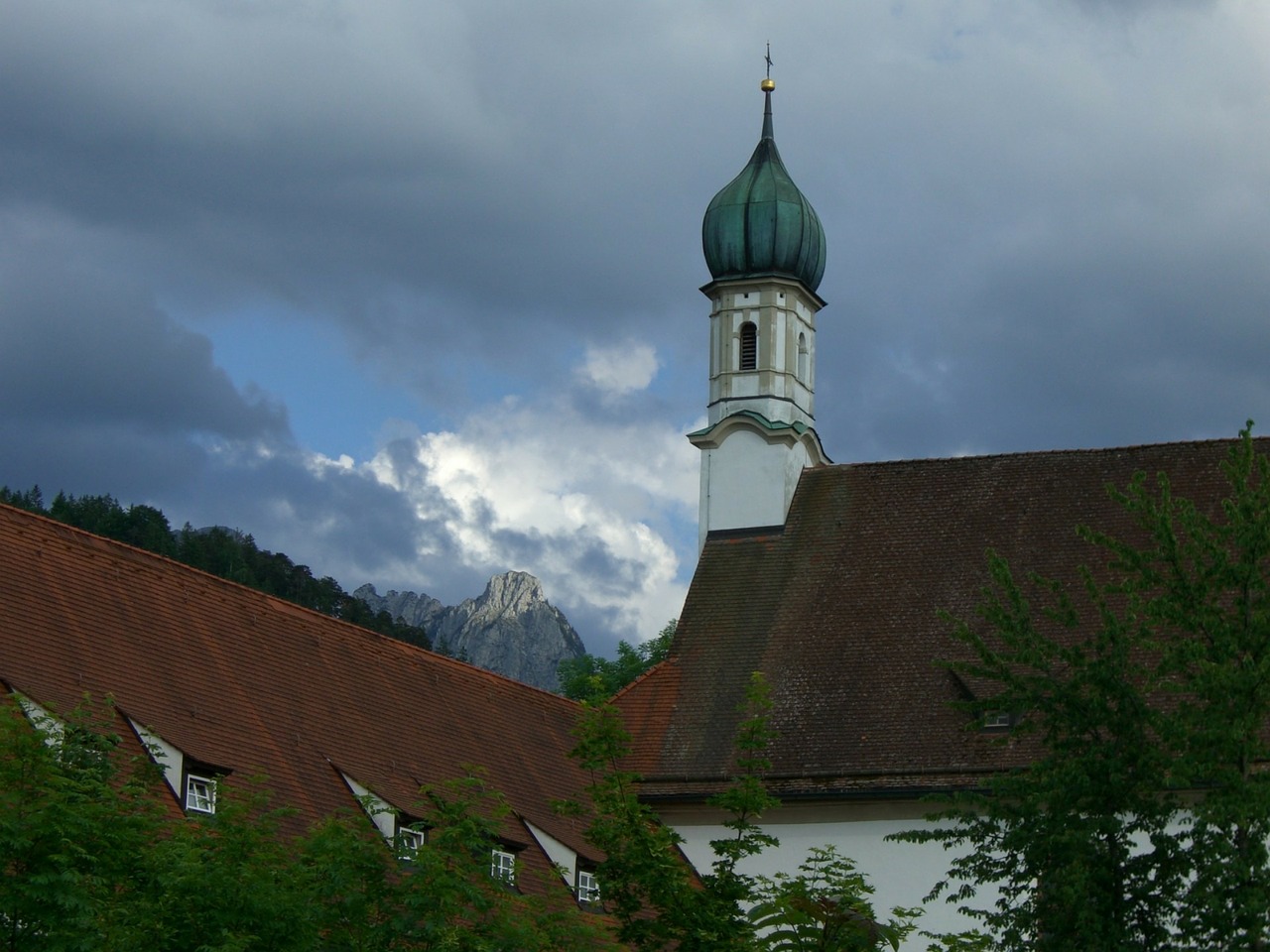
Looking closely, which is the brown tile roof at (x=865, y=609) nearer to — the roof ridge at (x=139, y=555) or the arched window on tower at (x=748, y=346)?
the arched window on tower at (x=748, y=346)

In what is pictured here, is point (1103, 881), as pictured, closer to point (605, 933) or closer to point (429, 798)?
point (605, 933)

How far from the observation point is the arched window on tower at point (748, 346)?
37625mm

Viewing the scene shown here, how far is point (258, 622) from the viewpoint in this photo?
88.9 feet

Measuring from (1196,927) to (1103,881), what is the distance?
3.02 feet

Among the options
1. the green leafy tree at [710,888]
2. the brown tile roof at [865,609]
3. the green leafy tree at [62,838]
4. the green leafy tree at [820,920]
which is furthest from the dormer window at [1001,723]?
the green leafy tree at [62,838]

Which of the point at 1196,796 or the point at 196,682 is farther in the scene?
the point at 1196,796

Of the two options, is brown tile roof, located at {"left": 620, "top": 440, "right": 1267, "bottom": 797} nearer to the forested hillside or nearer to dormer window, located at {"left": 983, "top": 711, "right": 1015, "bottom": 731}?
dormer window, located at {"left": 983, "top": 711, "right": 1015, "bottom": 731}

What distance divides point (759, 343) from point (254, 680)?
14.5 meters

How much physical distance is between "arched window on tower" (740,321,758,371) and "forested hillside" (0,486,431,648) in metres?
34.2

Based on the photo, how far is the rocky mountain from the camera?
132500mm

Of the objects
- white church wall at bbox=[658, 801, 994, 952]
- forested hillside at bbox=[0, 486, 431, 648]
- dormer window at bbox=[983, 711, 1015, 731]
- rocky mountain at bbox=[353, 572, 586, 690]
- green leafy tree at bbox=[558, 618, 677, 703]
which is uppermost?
rocky mountain at bbox=[353, 572, 586, 690]

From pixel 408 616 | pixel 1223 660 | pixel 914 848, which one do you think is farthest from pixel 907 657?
pixel 408 616

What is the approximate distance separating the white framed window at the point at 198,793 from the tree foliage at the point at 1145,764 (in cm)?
732

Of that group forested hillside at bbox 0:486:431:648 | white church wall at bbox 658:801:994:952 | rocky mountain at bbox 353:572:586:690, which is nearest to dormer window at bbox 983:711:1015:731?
white church wall at bbox 658:801:994:952
